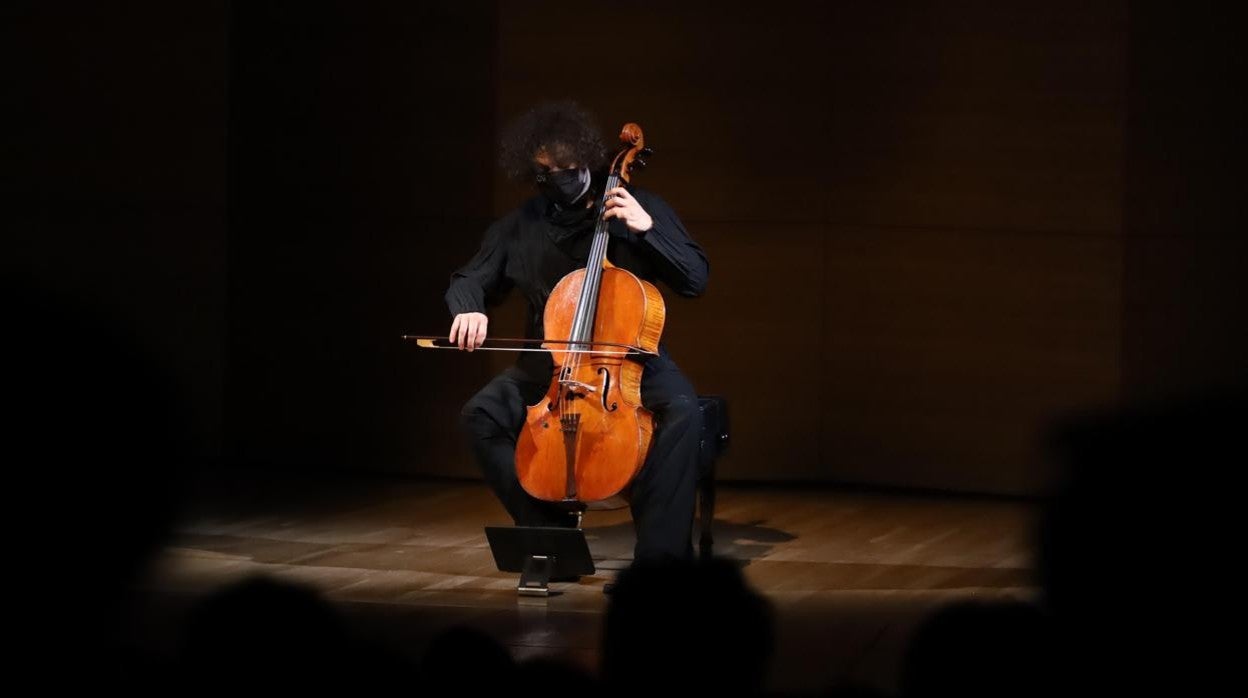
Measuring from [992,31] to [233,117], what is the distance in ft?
8.66

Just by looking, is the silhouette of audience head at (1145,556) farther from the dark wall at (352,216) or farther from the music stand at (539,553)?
the dark wall at (352,216)

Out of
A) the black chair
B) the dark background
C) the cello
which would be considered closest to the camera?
the cello

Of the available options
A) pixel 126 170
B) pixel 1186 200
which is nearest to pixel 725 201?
pixel 1186 200

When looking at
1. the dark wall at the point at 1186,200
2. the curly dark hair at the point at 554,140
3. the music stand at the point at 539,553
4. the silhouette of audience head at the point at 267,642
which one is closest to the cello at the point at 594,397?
the music stand at the point at 539,553

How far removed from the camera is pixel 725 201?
556cm

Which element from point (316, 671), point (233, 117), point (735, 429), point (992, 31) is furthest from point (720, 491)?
point (316, 671)

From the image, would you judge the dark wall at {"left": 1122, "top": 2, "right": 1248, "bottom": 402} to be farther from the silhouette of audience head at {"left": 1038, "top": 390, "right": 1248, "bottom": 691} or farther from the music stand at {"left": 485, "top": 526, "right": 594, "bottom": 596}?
the music stand at {"left": 485, "top": 526, "right": 594, "bottom": 596}

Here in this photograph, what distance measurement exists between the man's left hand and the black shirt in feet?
0.27

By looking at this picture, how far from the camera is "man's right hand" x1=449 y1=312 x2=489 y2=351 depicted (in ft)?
13.0

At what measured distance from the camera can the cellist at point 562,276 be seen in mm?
3863

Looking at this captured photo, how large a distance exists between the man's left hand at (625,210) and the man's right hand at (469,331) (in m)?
0.40

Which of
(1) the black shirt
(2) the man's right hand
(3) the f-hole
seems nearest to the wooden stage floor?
(3) the f-hole

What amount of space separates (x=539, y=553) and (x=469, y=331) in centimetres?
56

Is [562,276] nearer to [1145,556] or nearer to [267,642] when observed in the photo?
[1145,556]
